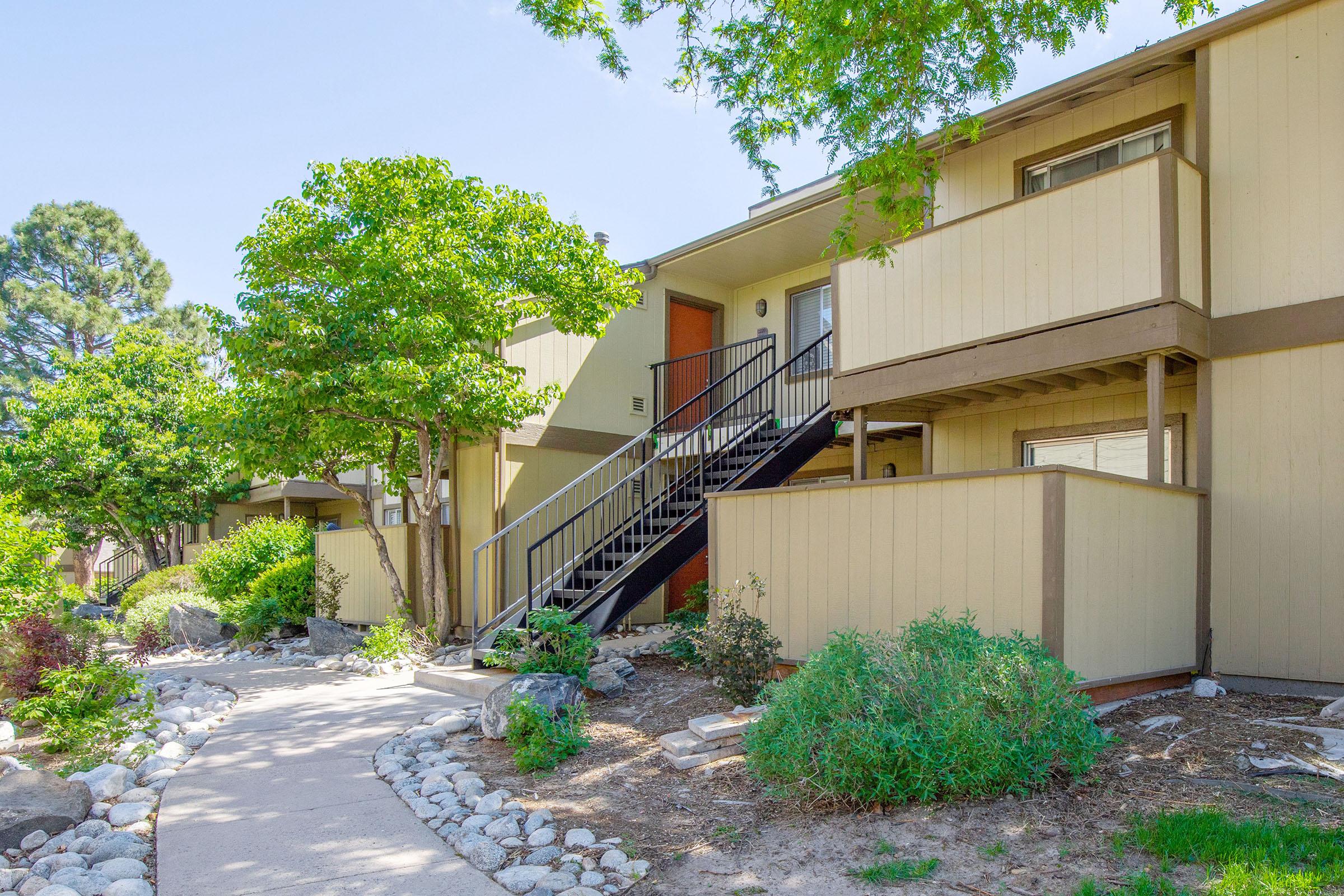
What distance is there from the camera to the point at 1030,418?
8.98 metres

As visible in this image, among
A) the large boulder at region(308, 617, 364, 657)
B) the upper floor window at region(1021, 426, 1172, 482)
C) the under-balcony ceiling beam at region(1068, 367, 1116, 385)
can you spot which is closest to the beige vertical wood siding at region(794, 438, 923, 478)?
the upper floor window at region(1021, 426, 1172, 482)

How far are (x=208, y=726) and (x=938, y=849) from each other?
585 cm

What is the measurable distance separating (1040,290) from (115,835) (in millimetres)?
7288

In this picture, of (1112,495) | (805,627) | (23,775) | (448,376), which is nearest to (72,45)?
(448,376)

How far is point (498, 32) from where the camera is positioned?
9.63 m

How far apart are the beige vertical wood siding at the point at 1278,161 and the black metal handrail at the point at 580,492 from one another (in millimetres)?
5343

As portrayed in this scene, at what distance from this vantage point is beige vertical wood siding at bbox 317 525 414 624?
12.2m

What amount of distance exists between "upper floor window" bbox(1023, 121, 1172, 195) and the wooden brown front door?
215 inches

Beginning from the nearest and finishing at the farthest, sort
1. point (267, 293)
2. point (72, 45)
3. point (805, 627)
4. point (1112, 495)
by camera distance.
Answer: point (1112, 495) < point (805, 627) < point (267, 293) < point (72, 45)

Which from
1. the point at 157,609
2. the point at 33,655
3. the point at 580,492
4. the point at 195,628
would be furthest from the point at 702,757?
the point at 157,609

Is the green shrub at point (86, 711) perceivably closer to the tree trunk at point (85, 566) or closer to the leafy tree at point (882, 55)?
the leafy tree at point (882, 55)

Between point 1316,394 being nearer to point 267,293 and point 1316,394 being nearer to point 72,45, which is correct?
Result: point 267,293

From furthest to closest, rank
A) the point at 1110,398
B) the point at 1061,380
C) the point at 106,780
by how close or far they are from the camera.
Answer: the point at 1110,398 → the point at 1061,380 → the point at 106,780

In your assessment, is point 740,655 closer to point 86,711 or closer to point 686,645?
point 686,645
